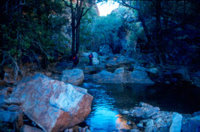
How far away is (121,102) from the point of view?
31.0 feet

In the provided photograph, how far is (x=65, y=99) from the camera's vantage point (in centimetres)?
591

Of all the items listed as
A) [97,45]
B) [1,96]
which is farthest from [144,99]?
[97,45]

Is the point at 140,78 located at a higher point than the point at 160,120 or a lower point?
higher

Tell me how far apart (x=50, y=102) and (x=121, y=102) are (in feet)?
15.2

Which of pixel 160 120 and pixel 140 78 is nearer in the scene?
pixel 160 120

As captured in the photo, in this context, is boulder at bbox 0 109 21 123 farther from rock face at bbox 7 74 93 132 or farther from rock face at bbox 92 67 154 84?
rock face at bbox 92 67 154 84

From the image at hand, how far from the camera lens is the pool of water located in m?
7.01

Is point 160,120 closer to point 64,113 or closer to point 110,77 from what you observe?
point 64,113

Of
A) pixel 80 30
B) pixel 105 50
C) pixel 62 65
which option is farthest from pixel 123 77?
pixel 105 50

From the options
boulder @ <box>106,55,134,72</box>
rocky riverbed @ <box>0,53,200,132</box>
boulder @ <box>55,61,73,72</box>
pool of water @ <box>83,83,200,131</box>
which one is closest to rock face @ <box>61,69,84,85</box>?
pool of water @ <box>83,83,200,131</box>

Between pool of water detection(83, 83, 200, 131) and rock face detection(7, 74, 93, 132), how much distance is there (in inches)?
40.0

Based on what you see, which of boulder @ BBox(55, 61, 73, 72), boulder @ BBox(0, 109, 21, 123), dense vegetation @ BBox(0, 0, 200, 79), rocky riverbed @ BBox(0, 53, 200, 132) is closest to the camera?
boulder @ BBox(0, 109, 21, 123)

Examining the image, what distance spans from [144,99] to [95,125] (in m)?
4.43

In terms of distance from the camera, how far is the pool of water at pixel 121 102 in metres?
7.01
